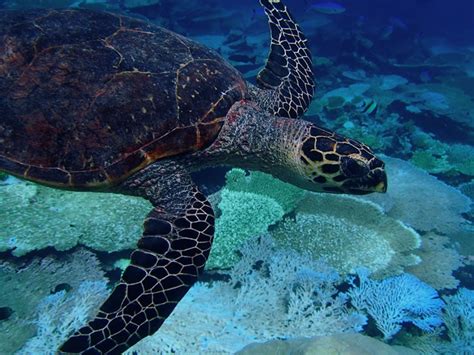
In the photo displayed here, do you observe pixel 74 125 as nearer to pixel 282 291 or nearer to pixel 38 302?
pixel 38 302

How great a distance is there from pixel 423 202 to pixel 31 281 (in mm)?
5022

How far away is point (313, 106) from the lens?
873 centimetres

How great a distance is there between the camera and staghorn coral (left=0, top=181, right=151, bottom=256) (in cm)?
338

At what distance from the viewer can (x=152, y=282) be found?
2238mm

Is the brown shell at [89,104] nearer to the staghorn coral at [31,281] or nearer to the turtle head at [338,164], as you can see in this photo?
the turtle head at [338,164]

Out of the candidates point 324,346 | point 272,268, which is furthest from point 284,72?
point 324,346

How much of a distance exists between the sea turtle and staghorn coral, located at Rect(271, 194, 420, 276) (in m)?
1.11

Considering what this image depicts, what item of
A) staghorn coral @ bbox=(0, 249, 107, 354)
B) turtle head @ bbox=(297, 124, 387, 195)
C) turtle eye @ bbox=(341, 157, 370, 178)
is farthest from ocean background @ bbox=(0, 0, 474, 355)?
turtle eye @ bbox=(341, 157, 370, 178)

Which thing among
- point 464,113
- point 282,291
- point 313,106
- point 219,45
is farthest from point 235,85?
point 219,45

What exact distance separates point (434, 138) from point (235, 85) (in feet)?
22.9

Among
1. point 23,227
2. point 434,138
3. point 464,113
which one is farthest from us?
point 464,113

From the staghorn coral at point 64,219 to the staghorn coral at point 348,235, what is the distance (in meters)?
1.66

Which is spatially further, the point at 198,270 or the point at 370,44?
the point at 370,44

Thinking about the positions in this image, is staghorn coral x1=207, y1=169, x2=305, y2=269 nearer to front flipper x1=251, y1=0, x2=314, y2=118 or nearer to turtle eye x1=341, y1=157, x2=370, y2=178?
front flipper x1=251, y1=0, x2=314, y2=118
